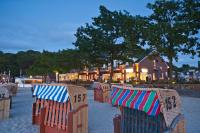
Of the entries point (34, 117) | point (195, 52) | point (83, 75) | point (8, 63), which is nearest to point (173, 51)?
point (195, 52)

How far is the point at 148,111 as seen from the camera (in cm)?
561

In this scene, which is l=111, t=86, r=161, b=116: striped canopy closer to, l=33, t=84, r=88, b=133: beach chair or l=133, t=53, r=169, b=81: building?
l=33, t=84, r=88, b=133: beach chair

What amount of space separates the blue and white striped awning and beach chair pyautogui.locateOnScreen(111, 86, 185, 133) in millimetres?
1344

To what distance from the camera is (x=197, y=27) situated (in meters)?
30.2

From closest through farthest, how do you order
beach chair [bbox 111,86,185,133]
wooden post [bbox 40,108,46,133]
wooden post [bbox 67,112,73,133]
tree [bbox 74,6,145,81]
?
beach chair [bbox 111,86,185,133], wooden post [bbox 67,112,73,133], wooden post [bbox 40,108,46,133], tree [bbox 74,6,145,81]

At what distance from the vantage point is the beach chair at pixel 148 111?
549 centimetres

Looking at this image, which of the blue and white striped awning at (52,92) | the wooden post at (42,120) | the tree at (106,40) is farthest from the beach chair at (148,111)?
the tree at (106,40)

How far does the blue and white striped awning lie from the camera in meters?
7.47

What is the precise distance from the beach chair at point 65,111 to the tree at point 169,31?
950 inches

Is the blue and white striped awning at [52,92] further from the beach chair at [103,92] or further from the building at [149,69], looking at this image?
the building at [149,69]

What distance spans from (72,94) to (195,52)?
87.3 ft

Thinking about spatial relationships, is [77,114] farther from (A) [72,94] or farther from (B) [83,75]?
(B) [83,75]

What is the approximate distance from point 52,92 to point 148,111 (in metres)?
3.39

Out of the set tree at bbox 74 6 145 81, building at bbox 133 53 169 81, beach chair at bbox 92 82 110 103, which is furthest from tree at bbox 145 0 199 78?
building at bbox 133 53 169 81
